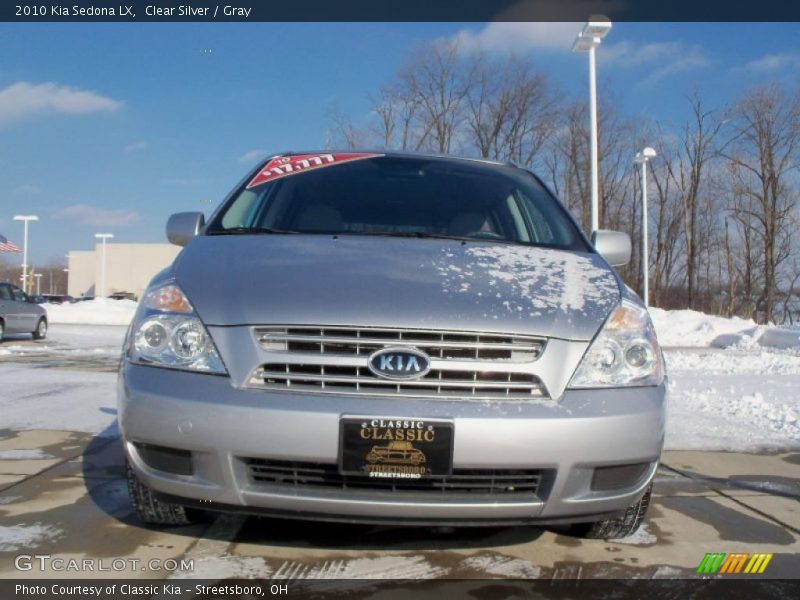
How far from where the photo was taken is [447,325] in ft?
7.25

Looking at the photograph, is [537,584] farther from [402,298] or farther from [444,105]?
[444,105]

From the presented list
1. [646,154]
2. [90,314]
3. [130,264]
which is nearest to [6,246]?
[90,314]

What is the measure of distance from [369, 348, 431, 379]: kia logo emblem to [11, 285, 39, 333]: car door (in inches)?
611

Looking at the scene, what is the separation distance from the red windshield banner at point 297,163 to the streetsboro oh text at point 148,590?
2.05 meters

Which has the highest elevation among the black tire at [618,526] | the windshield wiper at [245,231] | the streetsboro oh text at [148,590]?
the windshield wiper at [245,231]

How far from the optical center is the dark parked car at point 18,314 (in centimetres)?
1494

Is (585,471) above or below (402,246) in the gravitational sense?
below

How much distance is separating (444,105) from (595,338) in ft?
94.4

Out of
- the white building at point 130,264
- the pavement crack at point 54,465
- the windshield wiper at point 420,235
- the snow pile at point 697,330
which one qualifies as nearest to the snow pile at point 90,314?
the snow pile at point 697,330

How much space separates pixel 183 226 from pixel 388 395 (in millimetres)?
1742

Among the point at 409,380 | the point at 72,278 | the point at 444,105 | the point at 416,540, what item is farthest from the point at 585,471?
the point at 72,278

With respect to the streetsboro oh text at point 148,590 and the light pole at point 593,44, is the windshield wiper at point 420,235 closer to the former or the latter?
the streetsboro oh text at point 148,590

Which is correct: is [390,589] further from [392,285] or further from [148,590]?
[392,285]

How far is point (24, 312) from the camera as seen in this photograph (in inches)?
608
